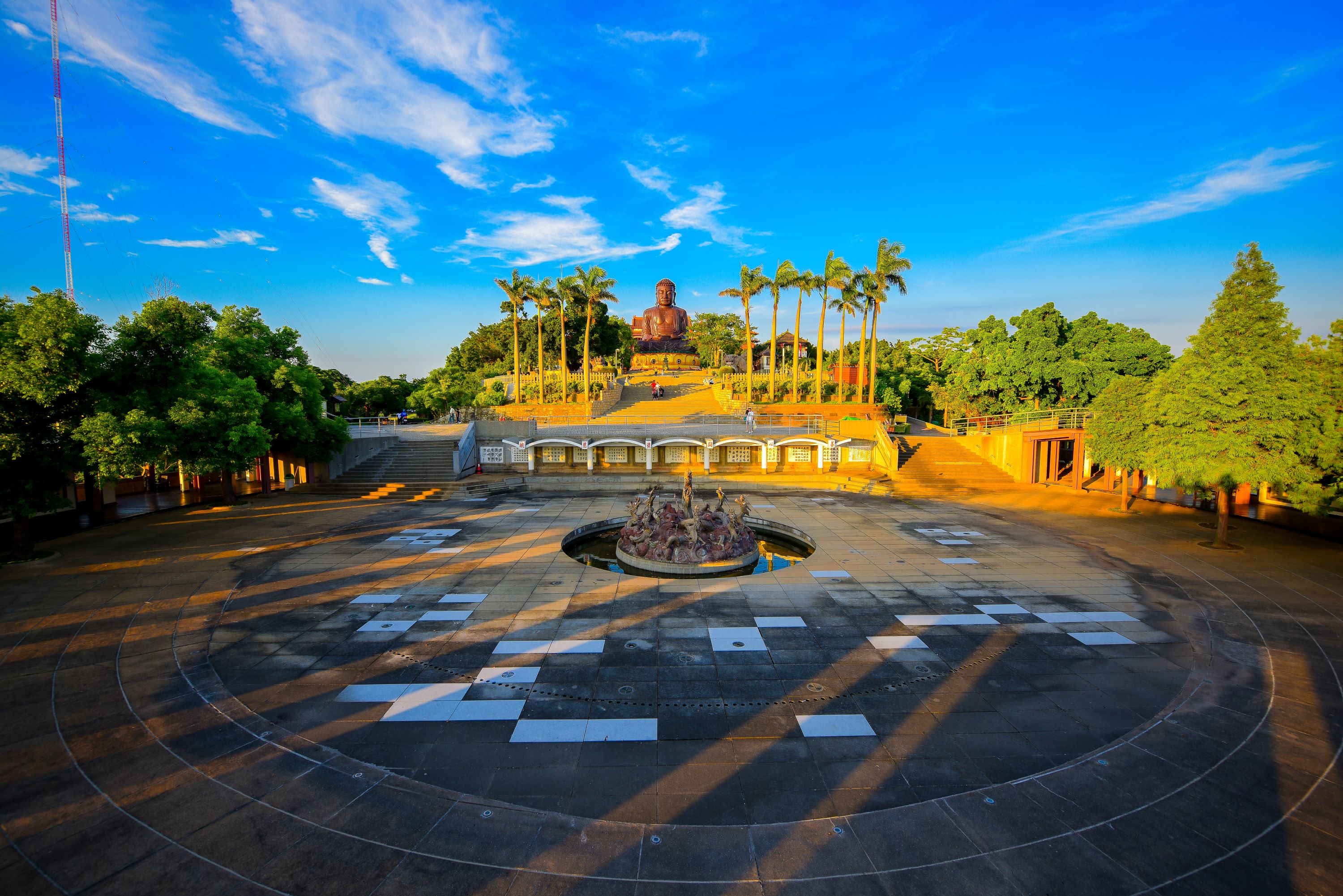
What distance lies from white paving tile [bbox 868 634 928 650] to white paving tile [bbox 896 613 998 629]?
605mm

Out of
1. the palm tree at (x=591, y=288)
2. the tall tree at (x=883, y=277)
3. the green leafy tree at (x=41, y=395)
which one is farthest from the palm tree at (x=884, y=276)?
the green leafy tree at (x=41, y=395)

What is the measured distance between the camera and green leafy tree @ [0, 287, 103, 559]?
14891 millimetres

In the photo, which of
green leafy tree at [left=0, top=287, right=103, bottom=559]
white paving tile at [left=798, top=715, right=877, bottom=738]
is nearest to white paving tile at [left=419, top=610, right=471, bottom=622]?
white paving tile at [left=798, top=715, right=877, bottom=738]

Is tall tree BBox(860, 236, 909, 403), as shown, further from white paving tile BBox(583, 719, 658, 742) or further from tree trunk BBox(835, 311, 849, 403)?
white paving tile BBox(583, 719, 658, 742)

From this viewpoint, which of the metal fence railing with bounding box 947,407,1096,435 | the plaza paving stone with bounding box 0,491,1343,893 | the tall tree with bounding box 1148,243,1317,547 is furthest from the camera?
the metal fence railing with bounding box 947,407,1096,435

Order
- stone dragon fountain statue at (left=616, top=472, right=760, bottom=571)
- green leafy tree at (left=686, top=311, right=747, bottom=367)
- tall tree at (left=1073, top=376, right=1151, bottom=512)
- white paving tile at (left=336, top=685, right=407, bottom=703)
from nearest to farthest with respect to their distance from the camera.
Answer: white paving tile at (left=336, top=685, right=407, bottom=703)
stone dragon fountain statue at (left=616, top=472, right=760, bottom=571)
tall tree at (left=1073, top=376, right=1151, bottom=512)
green leafy tree at (left=686, top=311, right=747, bottom=367)

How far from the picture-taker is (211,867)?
5613mm

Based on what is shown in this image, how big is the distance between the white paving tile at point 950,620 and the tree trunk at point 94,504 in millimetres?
29231

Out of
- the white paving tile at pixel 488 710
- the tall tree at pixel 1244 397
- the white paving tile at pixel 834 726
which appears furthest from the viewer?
the tall tree at pixel 1244 397

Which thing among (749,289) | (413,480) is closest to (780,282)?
(749,289)

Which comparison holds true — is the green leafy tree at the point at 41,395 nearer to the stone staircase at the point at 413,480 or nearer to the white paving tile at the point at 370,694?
the stone staircase at the point at 413,480

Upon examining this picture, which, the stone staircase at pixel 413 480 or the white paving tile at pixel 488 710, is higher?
the stone staircase at pixel 413 480

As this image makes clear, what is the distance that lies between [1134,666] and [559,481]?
2663 centimetres

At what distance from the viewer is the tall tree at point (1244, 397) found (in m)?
15.6
